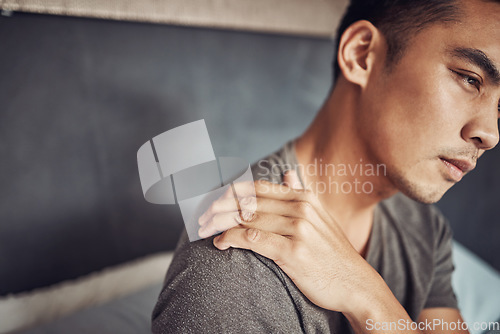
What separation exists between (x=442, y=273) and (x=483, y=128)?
56 cm

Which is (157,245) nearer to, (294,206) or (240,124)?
(240,124)

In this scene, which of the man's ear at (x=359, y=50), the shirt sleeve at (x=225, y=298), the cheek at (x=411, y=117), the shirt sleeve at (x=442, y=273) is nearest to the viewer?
the shirt sleeve at (x=225, y=298)

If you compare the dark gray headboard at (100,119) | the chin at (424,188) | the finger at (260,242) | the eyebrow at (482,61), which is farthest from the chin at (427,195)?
the dark gray headboard at (100,119)

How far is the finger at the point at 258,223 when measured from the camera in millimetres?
573

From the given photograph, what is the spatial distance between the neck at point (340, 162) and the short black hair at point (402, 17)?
0.44 ft

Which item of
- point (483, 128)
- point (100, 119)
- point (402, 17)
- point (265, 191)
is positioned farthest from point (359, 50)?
point (100, 119)

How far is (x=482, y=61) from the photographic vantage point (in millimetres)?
617

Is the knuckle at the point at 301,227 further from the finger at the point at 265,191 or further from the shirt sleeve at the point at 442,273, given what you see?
the shirt sleeve at the point at 442,273

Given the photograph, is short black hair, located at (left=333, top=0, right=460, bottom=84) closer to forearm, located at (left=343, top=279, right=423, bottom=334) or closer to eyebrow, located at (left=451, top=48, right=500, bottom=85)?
eyebrow, located at (left=451, top=48, right=500, bottom=85)

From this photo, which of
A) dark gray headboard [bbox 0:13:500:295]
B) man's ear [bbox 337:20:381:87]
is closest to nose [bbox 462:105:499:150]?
man's ear [bbox 337:20:381:87]

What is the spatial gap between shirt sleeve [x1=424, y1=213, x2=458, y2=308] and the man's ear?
58 centimetres

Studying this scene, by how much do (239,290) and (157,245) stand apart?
88 cm

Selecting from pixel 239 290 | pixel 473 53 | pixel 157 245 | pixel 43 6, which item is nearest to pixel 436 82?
pixel 473 53

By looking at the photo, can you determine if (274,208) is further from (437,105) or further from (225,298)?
(437,105)
